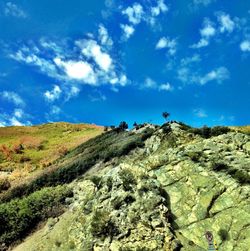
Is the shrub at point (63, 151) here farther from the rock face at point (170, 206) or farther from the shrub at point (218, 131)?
the rock face at point (170, 206)

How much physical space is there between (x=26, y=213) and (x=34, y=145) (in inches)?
2116

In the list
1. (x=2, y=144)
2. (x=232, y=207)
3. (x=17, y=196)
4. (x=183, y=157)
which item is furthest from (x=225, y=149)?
(x=2, y=144)

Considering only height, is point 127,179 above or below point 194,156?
below

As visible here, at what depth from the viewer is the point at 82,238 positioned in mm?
26312

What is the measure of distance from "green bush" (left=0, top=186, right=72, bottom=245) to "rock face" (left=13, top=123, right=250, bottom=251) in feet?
7.28

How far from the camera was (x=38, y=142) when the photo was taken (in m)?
89.2

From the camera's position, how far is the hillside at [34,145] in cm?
6391

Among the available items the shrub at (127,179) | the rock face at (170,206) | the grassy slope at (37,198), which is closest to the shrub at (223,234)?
the rock face at (170,206)

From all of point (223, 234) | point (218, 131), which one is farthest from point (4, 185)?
point (223, 234)

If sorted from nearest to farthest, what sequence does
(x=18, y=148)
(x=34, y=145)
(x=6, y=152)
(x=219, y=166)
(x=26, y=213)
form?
(x=219, y=166), (x=26, y=213), (x=6, y=152), (x=18, y=148), (x=34, y=145)

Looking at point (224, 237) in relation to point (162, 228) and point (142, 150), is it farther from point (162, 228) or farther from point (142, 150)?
point (142, 150)

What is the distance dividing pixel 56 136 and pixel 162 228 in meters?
77.0

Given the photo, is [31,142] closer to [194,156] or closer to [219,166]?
[194,156]

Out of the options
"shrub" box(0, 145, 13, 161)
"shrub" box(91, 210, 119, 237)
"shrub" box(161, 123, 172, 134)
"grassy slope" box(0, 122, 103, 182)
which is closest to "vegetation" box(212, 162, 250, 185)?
"shrub" box(91, 210, 119, 237)
